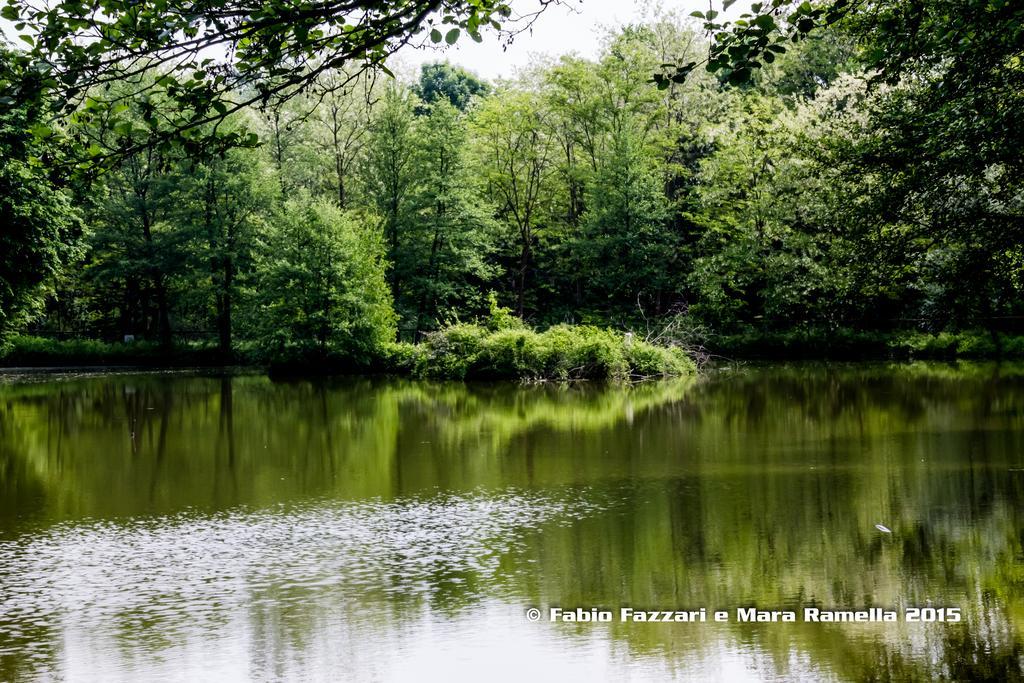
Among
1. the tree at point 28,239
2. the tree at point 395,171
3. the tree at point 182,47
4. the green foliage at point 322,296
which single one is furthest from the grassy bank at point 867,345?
the tree at point 182,47

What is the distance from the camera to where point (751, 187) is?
3906cm

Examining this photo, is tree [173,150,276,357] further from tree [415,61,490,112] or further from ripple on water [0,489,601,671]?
ripple on water [0,489,601,671]

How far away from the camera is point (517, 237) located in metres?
47.5

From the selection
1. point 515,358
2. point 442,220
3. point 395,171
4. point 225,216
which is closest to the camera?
point 515,358

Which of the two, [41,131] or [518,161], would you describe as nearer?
[41,131]

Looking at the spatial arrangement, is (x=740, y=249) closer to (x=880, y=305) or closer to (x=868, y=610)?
(x=880, y=305)

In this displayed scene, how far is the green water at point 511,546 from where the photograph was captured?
20.2 feet

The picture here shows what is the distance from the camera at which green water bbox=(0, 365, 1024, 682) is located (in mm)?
6164

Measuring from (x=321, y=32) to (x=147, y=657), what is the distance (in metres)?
4.13

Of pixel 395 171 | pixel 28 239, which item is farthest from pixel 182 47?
pixel 395 171

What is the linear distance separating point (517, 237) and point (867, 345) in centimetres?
1823

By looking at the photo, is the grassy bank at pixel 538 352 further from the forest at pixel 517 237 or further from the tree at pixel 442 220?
the tree at pixel 442 220

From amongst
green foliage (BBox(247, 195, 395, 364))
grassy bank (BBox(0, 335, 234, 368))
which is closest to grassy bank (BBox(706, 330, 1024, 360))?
green foliage (BBox(247, 195, 395, 364))

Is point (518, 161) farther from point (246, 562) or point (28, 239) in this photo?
point (246, 562)
